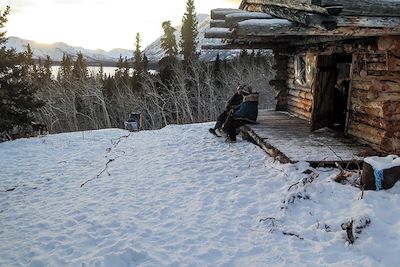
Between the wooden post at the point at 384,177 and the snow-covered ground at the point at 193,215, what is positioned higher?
the wooden post at the point at 384,177

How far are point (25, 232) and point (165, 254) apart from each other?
2327mm

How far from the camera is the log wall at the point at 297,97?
37.4 ft

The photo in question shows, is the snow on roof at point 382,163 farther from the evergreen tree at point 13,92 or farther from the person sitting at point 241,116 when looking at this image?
the evergreen tree at point 13,92

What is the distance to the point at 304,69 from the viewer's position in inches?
456

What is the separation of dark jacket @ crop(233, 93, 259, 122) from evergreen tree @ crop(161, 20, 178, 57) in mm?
41442

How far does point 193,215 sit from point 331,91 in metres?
5.23

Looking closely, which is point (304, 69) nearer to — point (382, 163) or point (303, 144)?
point (303, 144)

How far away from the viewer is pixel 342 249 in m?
4.32

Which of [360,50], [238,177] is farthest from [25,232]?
[360,50]

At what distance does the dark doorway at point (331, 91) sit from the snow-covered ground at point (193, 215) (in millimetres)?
1982

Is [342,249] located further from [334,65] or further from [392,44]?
[334,65]

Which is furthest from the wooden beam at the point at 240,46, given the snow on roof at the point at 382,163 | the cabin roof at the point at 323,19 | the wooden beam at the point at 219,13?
the snow on roof at the point at 382,163

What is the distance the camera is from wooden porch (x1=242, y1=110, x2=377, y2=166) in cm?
676

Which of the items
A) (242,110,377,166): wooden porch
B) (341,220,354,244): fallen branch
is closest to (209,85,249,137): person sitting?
(242,110,377,166): wooden porch
